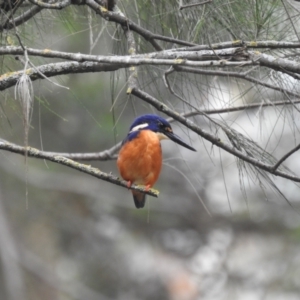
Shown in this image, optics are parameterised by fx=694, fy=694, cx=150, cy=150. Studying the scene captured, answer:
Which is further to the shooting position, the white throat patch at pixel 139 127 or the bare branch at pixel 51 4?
the white throat patch at pixel 139 127

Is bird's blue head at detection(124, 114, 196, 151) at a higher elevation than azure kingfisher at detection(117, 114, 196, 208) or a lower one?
higher

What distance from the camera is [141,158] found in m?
2.66

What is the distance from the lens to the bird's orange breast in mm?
2652

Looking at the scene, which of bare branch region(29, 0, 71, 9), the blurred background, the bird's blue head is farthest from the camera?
the blurred background

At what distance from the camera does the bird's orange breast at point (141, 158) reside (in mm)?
2652

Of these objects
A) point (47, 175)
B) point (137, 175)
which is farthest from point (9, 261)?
point (137, 175)

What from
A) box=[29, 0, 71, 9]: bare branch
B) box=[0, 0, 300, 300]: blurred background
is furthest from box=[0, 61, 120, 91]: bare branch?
box=[0, 0, 300, 300]: blurred background

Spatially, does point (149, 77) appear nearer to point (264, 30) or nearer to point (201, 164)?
point (264, 30)

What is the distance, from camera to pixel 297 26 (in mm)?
2152

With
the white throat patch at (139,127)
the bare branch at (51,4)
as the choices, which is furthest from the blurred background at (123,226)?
the bare branch at (51,4)

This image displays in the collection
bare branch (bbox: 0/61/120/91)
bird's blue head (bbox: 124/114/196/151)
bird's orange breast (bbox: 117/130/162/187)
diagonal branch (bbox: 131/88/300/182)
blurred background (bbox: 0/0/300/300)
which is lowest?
diagonal branch (bbox: 131/88/300/182)

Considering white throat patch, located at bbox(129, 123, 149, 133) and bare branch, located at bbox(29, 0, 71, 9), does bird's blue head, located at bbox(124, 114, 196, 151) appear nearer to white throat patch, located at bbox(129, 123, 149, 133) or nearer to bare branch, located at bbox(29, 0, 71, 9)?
white throat patch, located at bbox(129, 123, 149, 133)

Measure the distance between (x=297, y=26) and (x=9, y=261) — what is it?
13.4 feet

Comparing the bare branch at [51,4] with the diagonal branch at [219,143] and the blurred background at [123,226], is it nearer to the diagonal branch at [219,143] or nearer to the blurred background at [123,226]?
the diagonal branch at [219,143]
